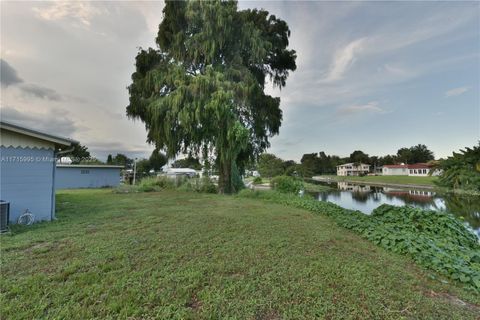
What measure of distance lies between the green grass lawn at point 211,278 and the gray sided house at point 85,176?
15.3 m

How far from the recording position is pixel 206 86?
9.38 metres

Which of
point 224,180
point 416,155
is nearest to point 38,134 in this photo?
point 224,180

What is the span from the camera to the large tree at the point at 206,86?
9.44 metres

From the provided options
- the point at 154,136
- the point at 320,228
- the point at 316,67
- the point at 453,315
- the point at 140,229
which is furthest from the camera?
the point at 316,67

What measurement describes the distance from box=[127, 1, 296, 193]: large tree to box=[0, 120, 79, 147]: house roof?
4630mm

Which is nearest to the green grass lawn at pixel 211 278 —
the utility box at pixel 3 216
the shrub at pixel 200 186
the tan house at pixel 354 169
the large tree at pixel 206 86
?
the utility box at pixel 3 216

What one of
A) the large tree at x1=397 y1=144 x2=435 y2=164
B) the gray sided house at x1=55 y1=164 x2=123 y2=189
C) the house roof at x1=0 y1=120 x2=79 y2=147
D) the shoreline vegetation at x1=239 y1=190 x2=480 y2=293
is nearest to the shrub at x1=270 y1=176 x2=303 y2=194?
the shoreline vegetation at x1=239 y1=190 x2=480 y2=293

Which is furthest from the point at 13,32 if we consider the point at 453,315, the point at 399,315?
the point at 453,315

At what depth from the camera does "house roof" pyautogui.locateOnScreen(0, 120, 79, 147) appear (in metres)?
4.45

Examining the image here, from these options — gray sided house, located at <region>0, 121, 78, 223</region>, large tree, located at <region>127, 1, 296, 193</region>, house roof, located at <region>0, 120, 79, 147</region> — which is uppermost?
large tree, located at <region>127, 1, 296, 193</region>

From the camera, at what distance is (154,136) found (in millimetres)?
10891

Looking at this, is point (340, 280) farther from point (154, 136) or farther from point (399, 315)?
point (154, 136)

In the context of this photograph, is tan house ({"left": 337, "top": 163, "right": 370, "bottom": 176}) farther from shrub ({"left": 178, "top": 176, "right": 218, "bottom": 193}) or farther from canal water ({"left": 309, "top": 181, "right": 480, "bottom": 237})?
shrub ({"left": 178, "top": 176, "right": 218, "bottom": 193})

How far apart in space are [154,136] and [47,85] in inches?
172
